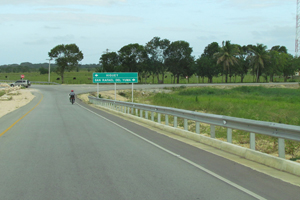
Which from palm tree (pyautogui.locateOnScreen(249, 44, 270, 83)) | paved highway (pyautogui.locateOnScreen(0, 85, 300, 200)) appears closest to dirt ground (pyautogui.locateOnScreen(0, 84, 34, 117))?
paved highway (pyautogui.locateOnScreen(0, 85, 300, 200))

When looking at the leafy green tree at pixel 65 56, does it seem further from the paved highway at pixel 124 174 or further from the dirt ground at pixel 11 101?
the paved highway at pixel 124 174

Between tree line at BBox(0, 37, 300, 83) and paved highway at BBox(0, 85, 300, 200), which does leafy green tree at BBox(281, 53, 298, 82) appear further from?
paved highway at BBox(0, 85, 300, 200)

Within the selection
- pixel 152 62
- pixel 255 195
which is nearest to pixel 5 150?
pixel 255 195

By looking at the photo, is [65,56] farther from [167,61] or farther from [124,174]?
[124,174]

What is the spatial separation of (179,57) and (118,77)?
68.7m

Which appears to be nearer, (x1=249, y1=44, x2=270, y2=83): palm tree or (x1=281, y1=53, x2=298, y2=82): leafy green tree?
(x1=249, y1=44, x2=270, y2=83): palm tree

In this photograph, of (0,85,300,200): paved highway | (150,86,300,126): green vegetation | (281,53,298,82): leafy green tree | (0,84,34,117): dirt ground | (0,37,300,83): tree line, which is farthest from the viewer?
(281,53,298,82): leafy green tree

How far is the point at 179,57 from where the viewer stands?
103250 millimetres

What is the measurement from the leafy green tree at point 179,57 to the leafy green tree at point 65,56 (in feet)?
95.9

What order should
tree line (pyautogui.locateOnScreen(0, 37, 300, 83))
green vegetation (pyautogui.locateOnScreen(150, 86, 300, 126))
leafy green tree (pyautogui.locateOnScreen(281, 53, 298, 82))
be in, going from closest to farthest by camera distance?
green vegetation (pyautogui.locateOnScreen(150, 86, 300, 126)), tree line (pyautogui.locateOnScreen(0, 37, 300, 83)), leafy green tree (pyautogui.locateOnScreen(281, 53, 298, 82))

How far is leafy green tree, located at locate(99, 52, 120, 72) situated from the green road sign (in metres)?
65.2

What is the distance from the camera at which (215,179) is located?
22.7ft

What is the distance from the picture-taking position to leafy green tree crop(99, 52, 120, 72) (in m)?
106

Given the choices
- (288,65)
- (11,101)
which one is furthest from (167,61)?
(11,101)
